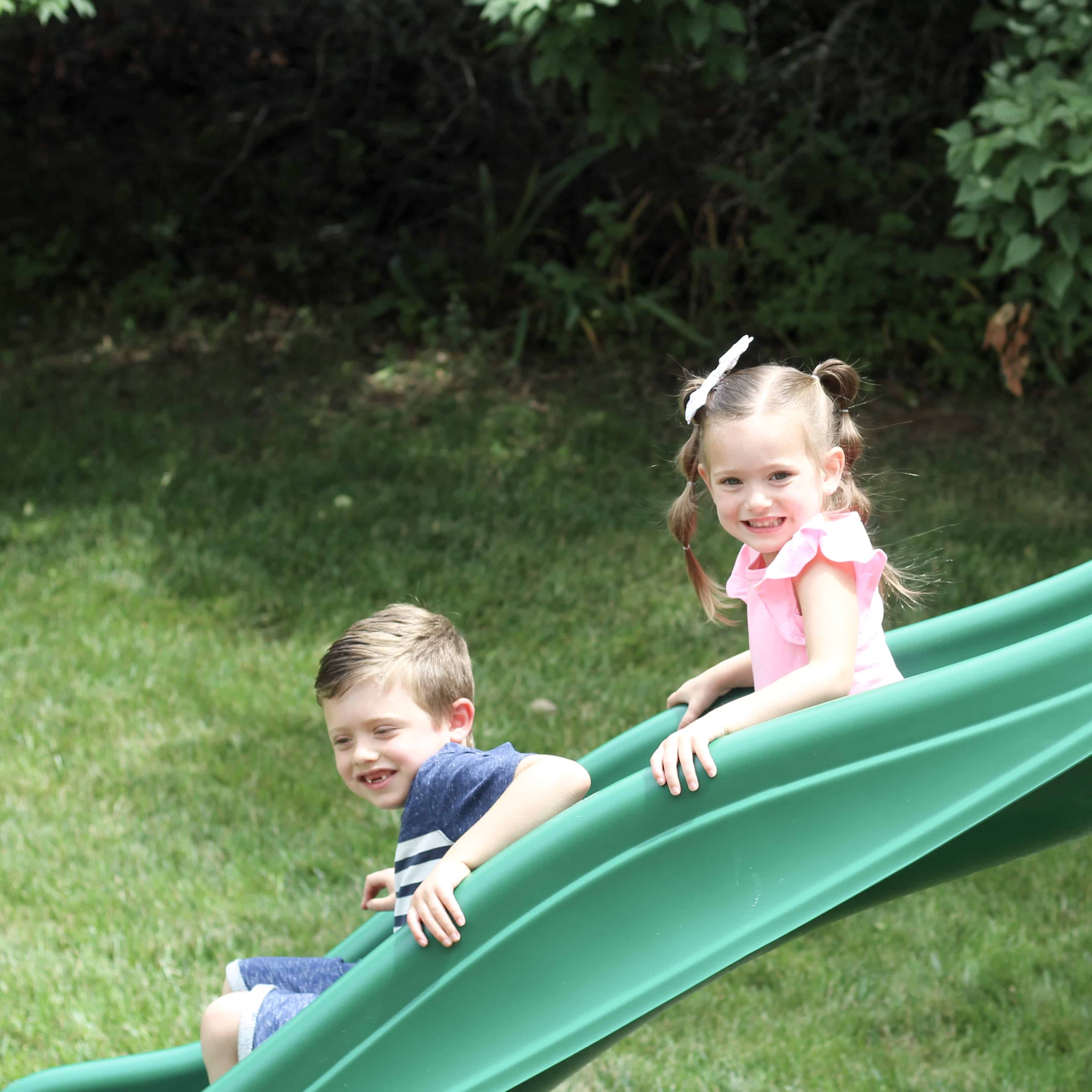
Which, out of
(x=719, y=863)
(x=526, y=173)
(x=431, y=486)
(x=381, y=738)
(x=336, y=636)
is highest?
(x=526, y=173)

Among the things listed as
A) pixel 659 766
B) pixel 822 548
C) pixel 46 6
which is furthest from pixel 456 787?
pixel 46 6

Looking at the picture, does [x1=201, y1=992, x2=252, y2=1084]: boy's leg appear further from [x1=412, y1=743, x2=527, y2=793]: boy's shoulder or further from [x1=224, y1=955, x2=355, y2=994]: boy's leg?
[x1=412, y1=743, x2=527, y2=793]: boy's shoulder

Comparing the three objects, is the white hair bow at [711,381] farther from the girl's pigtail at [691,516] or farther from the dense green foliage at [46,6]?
the dense green foliage at [46,6]

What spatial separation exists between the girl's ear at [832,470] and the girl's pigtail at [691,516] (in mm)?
179

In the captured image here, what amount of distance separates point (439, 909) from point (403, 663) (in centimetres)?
42

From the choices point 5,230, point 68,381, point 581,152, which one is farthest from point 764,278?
point 5,230

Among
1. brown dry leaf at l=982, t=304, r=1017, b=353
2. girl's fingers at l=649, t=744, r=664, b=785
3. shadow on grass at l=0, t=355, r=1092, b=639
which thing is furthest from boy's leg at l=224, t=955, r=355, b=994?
brown dry leaf at l=982, t=304, r=1017, b=353

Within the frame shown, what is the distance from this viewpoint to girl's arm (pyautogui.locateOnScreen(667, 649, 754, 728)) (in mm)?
2260

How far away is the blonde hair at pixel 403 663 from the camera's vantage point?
2.06 meters

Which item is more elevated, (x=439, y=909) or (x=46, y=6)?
(x=46, y=6)

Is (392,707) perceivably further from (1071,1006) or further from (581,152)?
(581,152)

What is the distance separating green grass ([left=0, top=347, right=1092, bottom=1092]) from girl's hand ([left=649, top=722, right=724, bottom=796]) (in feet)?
0.45

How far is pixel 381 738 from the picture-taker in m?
2.07

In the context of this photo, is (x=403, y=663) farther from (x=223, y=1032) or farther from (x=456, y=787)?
(x=223, y=1032)
